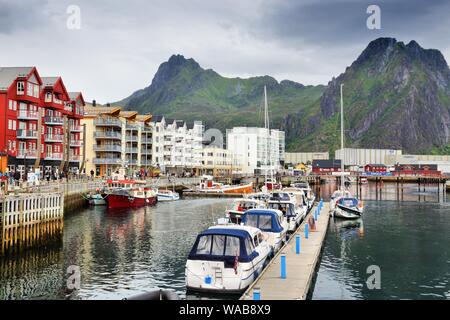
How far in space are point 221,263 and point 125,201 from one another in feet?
201

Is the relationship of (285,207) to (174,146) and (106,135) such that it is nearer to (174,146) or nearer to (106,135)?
(106,135)

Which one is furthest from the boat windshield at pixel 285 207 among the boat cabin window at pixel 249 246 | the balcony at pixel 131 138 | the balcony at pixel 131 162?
the balcony at pixel 131 138

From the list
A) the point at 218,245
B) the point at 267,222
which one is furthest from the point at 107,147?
the point at 218,245

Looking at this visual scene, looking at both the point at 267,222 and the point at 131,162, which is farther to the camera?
the point at 131,162

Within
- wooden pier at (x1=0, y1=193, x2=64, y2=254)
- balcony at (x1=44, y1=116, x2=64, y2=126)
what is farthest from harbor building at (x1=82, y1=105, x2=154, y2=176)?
wooden pier at (x1=0, y1=193, x2=64, y2=254)

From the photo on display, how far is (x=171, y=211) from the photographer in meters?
79.5

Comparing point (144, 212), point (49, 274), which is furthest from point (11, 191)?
point (144, 212)

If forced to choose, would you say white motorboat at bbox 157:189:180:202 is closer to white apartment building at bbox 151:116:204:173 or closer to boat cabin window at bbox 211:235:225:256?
white apartment building at bbox 151:116:204:173

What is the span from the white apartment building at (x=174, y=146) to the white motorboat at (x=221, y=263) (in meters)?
125

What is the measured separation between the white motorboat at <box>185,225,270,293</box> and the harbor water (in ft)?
10.5

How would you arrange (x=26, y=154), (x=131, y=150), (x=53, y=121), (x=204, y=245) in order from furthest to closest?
1. (x=131, y=150)
2. (x=53, y=121)
3. (x=26, y=154)
4. (x=204, y=245)

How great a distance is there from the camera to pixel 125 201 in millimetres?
84250

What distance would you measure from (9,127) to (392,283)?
234 feet

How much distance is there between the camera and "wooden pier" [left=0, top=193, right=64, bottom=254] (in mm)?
37997
